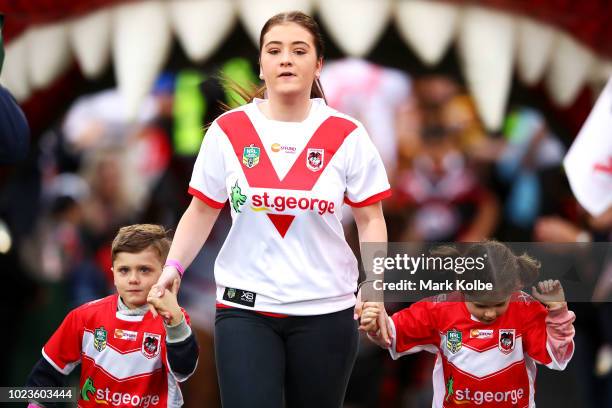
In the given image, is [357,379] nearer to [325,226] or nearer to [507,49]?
[507,49]

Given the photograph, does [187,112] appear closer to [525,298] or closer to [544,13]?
[544,13]

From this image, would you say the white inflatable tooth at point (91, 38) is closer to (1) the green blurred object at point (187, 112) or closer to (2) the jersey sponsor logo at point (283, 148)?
(1) the green blurred object at point (187, 112)

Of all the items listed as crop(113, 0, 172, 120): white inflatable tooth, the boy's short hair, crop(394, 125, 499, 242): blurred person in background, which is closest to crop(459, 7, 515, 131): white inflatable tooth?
crop(394, 125, 499, 242): blurred person in background

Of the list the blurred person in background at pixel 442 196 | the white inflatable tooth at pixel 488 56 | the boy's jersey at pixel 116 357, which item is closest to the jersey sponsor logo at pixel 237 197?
the boy's jersey at pixel 116 357

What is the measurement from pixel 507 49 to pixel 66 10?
1.63 metres

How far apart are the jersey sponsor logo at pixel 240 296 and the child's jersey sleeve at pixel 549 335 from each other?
84cm

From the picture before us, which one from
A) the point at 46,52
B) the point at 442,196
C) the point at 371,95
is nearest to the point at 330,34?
the point at 46,52

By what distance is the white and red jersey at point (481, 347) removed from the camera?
376 cm

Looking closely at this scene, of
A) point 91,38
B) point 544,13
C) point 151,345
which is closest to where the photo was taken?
point 151,345

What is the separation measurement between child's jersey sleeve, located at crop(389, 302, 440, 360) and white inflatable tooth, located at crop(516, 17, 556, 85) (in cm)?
136

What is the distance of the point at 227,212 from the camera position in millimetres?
5309

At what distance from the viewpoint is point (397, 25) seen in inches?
204

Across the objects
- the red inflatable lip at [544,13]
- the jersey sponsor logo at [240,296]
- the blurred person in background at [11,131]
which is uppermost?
the red inflatable lip at [544,13]

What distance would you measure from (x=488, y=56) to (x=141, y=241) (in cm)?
175
